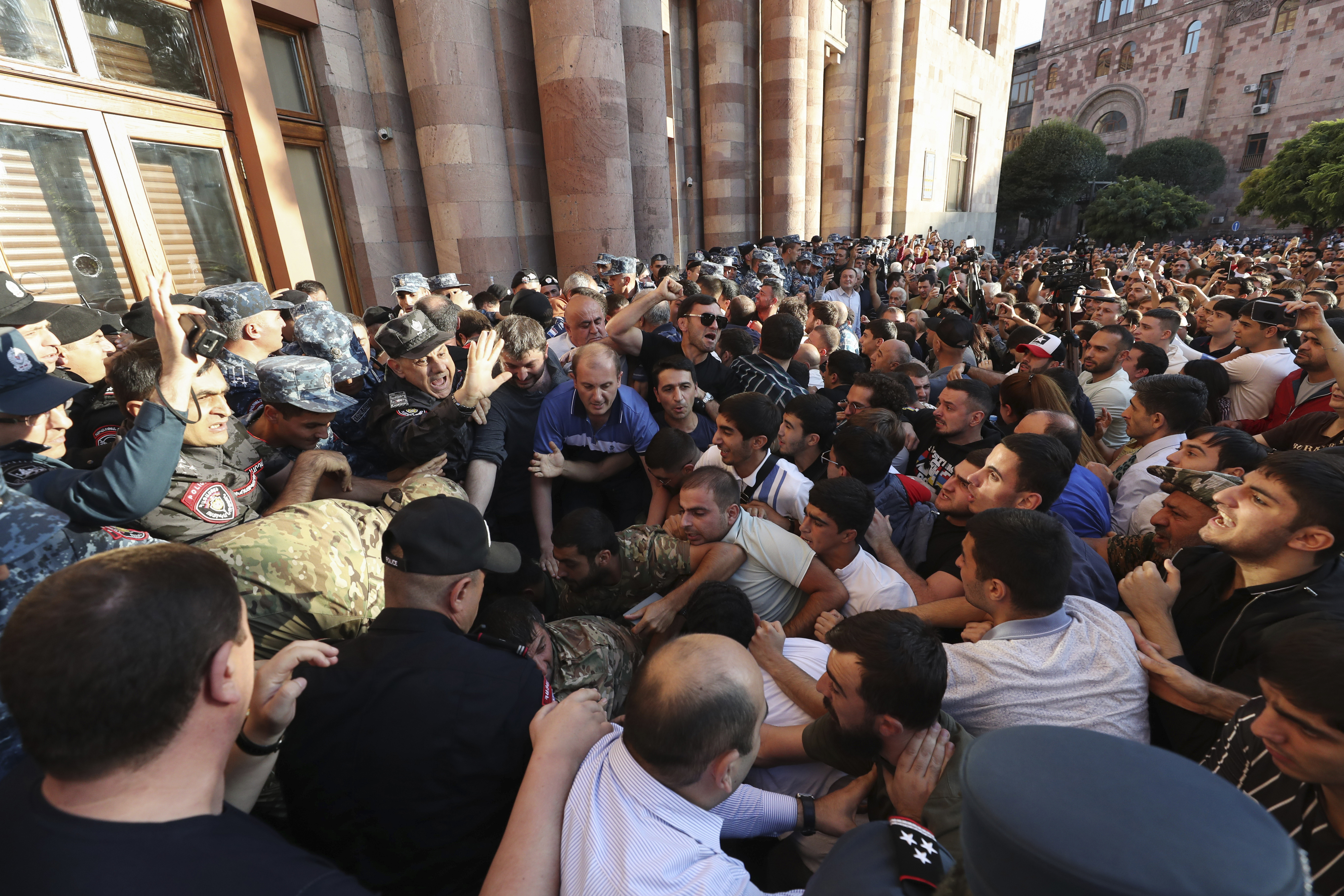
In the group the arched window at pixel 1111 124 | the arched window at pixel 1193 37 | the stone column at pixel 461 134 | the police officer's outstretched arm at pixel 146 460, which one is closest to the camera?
the police officer's outstretched arm at pixel 146 460

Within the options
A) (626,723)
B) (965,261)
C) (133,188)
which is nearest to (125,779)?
(626,723)

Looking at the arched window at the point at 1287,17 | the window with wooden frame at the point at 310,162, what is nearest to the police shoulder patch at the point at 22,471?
the window with wooden frame at the point at 310,162

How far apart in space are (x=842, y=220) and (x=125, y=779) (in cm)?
2304

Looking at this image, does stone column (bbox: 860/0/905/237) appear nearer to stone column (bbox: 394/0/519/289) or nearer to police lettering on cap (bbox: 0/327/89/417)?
stone column (bbox: 394/0/519/289)

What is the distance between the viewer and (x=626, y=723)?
149 cm

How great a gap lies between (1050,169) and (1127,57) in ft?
51.2

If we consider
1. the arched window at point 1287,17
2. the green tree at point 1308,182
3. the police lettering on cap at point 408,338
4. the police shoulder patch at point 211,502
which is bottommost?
the police shoulder patch at point 211,502

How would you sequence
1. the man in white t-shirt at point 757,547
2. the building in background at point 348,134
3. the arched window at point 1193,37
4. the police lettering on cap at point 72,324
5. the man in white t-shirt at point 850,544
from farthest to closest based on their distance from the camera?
1. the arched window at point 1193,37
2. the building in background at point 348,134
3. the police lettering on cap at point 72,324
4. the man in white t-shirt at point 757,547
5. the man in white t-shirt at point 850,544

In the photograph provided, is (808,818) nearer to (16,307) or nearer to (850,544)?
(850,544)

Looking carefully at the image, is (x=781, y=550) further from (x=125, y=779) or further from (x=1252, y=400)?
(x=1252, y=400)

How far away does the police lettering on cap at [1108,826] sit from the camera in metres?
0.54

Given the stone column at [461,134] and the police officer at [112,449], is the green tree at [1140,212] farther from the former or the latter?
the police officer at [112,449]

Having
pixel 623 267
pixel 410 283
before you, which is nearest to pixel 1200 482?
pixel 623 267

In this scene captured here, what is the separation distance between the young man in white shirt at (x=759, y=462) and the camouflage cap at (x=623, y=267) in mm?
4587
